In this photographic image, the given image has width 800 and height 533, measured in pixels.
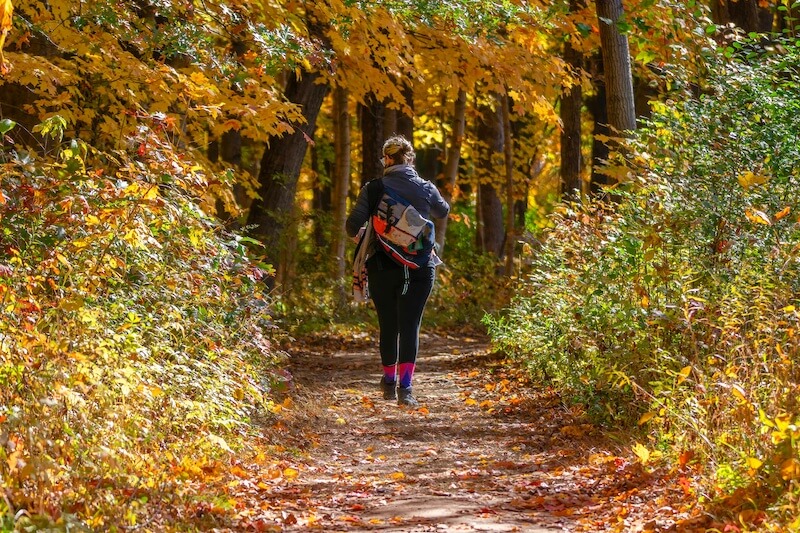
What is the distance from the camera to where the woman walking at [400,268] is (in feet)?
28.6

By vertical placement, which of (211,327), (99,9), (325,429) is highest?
(99,9)

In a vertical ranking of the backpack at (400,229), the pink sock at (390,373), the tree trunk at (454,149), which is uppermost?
the tree trunk at (454,149)

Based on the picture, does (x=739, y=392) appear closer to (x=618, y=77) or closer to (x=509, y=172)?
(x=618, y=77)

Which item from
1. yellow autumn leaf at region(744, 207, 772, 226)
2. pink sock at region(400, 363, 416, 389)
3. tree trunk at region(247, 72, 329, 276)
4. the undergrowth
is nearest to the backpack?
pink sock at region(400, 363, 416, 389)

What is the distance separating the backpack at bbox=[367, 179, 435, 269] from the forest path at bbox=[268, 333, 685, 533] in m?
1.46

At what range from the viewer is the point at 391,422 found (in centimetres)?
892

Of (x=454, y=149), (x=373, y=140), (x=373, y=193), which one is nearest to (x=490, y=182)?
(x=454, y=149)

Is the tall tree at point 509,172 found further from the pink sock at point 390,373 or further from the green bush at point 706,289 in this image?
the pink sock at point 390,373

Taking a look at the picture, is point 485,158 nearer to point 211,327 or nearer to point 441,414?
point 441,414

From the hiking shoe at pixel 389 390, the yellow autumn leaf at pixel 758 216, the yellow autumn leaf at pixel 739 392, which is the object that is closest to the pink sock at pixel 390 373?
the hiking shoe at pixel 389 390

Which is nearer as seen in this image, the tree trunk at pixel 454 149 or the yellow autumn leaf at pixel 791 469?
the yellow autumn leaf at pixel 791 469

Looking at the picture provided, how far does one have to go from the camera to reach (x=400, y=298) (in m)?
8.78

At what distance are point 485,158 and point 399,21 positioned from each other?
36.6ft

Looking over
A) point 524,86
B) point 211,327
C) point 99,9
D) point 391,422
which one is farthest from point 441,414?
point 524,86
